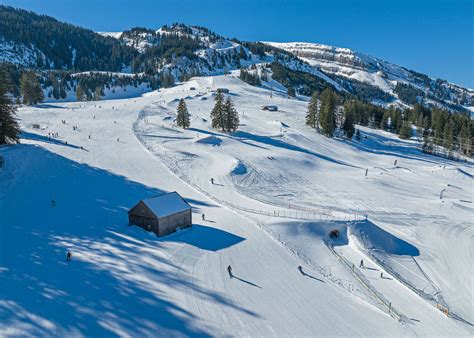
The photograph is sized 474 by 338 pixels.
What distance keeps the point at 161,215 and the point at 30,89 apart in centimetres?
9036

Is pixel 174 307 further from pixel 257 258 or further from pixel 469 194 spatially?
pixel 469 194

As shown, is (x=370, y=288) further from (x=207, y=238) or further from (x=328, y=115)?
(x=328, y=115)

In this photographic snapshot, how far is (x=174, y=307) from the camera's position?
20562 mm

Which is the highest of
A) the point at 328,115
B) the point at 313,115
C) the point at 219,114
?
the point at 328,115

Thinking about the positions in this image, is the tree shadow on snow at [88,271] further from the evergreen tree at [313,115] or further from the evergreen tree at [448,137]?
the evergreen tree at [448,137]

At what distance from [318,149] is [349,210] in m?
34.2

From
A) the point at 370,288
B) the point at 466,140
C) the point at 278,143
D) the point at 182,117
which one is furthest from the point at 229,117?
the point at 466,140

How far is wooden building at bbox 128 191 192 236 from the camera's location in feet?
98.7

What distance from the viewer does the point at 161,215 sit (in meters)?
30.0

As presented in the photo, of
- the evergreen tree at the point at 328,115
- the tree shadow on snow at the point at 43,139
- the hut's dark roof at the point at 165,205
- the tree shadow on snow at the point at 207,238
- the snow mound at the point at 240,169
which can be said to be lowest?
the tree shadow on snow at the point at 207,238

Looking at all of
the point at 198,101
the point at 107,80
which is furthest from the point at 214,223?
the point at 107,80

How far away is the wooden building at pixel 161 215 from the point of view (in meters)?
30.1

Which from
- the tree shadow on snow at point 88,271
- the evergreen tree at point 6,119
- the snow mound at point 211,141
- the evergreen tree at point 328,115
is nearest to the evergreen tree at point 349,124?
the evergreen tree at point 328,115

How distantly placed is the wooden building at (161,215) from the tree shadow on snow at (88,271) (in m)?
0.96
